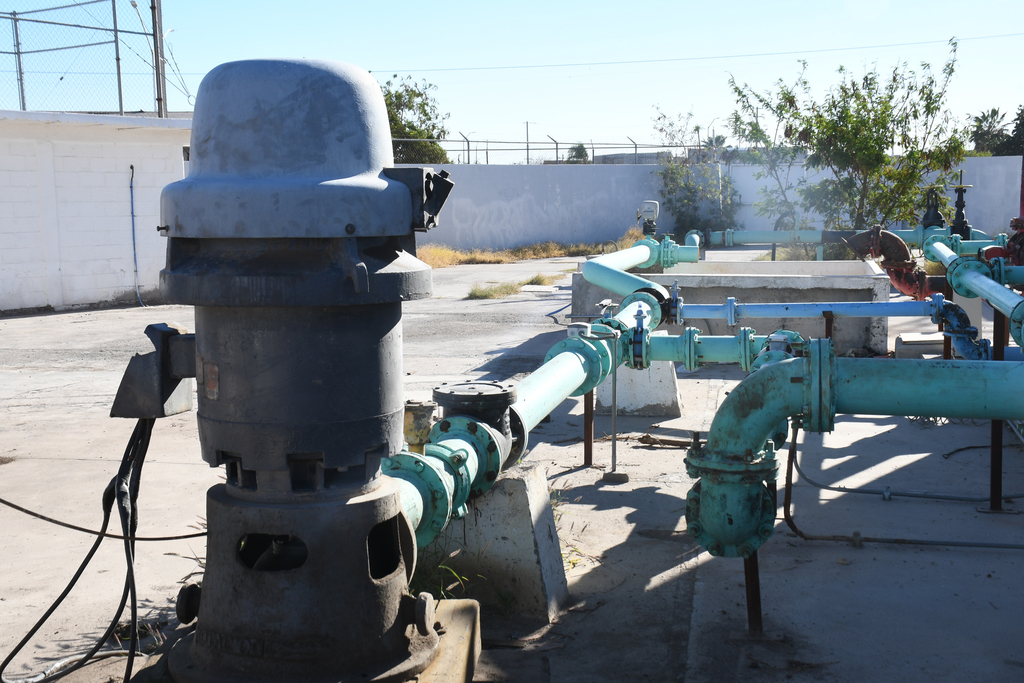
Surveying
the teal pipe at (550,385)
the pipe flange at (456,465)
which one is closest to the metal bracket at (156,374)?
the pipe flange at (456,465)

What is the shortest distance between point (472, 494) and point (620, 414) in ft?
13.6

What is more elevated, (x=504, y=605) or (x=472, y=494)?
(x=472, y=494)

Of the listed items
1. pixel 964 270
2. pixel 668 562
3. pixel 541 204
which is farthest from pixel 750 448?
pixel 541 204

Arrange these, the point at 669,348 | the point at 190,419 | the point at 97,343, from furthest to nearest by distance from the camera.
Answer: the point at 97,343 < the point at 190,419 < the point at 669,348

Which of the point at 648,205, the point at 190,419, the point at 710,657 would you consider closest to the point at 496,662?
the point at 710,657

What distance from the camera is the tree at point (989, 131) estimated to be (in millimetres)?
38094

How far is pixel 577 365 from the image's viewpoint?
423cm

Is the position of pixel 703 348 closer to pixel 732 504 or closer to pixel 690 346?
pixel 690 346

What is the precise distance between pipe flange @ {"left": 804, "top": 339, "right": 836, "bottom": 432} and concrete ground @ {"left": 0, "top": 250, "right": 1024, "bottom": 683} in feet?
3.11

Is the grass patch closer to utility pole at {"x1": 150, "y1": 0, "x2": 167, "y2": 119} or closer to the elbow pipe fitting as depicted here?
utility pole at {"x1": 150, "y1": 0, "x2": 167, "y2": 119}

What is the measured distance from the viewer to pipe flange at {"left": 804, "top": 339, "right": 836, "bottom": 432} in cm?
281

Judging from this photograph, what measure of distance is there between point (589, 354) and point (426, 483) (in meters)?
1.98

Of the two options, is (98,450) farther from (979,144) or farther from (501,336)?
(979,144)

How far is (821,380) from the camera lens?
2.81 metres
